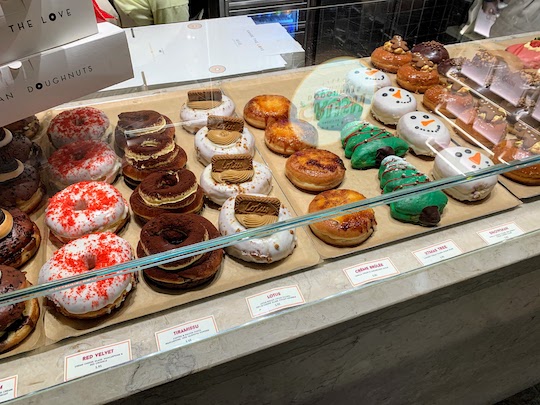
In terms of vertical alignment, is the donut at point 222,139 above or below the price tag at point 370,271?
above

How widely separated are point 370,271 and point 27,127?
1.50 meters

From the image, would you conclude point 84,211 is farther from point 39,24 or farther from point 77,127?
point 39,24

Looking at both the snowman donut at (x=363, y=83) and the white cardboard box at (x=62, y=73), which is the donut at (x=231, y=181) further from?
the snowman donut at (x=363, y=83)

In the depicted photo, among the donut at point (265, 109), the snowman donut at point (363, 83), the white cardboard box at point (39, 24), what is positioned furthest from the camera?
the snowman donut at point (363, 83)

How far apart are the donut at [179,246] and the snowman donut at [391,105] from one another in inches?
45.1

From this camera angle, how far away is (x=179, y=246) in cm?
135

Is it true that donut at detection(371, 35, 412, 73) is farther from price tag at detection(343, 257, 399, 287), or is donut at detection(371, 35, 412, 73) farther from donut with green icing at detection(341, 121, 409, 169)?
price tag at detection(343, 257, 399, 287)

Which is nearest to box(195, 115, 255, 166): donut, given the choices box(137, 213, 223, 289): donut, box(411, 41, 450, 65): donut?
box(137, 213, 223, 289): donut

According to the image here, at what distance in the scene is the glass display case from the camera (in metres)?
1.30

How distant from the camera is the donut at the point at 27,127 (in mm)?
1830

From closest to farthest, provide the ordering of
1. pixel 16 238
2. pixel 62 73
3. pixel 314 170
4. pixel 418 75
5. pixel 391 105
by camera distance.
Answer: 1. pixel 62 73
2. pixel 16 238
3. pixel 314 170
4. pixel 391 105
5. pixel 418 75

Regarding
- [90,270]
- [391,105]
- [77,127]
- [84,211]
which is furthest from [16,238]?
[391,105]

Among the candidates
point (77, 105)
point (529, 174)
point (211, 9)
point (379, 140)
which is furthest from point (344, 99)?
point (211, 9)

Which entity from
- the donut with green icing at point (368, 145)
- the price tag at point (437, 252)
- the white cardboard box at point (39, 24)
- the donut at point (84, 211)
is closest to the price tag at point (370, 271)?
the price tag at point (437, 252)
